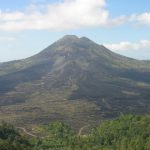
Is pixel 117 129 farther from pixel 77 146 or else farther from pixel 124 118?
pixel 77 146

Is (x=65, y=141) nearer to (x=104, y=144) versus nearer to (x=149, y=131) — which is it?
(x=104, y=144)

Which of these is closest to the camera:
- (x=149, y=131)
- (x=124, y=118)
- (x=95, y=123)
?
(x=149, y=131)

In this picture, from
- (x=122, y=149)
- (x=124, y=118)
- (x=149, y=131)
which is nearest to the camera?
(x=122, y=149)

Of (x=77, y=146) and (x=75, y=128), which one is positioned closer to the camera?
(x=77, y=146)

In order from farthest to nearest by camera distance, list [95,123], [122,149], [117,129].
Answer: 1. [95,123]
2. [117,129]
3. [122,149]

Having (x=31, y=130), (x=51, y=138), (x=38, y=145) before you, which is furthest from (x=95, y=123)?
(x=38, y=145)

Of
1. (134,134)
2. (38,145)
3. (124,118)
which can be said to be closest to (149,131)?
(134,134)
